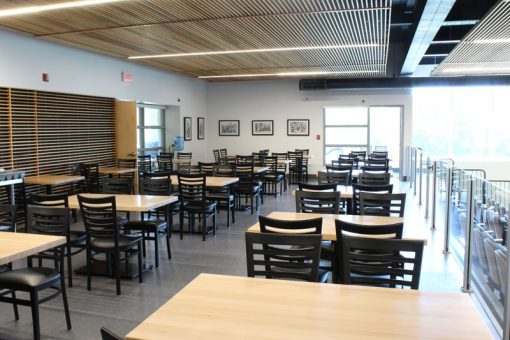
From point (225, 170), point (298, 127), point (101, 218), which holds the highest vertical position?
point (298, 127)

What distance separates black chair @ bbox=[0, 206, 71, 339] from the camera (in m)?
3.22

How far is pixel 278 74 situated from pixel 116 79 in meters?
4.44

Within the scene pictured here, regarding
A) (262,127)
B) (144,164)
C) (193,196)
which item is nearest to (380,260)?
(193,196)

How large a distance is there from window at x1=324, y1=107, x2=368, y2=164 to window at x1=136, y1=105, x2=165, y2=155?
5.39 m

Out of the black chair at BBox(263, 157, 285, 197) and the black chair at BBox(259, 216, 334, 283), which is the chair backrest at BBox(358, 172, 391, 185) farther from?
the black chair at BBox(263, 157, 285, 197)

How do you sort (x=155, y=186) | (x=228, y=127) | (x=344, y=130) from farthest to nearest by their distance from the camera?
(x=228, y=127) → (x=344, y=130) → (x=155, y=186)

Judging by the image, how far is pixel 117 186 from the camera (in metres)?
6.23

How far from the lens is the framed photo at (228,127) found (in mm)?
15784

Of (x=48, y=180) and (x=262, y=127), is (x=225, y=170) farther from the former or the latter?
(x=262, y=127)

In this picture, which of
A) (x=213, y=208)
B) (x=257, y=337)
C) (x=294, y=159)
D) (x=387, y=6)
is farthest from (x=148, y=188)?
(x=294, y=159)

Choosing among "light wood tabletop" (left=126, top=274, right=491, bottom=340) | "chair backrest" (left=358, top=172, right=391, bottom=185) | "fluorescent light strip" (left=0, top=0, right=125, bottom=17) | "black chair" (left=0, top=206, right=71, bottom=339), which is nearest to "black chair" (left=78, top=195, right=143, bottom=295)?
"black chair" (left=0, top=206, right=71, bottom=339)

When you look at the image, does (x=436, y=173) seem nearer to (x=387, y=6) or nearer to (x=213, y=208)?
(x=387, y=6)

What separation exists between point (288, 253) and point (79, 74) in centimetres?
792

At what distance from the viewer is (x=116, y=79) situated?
1048 centimetres
